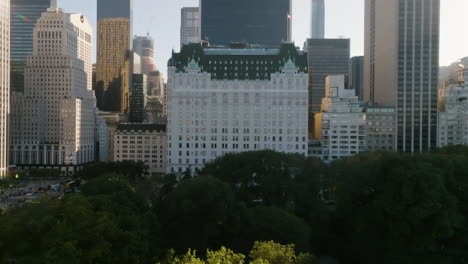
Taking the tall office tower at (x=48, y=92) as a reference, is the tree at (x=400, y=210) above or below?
below

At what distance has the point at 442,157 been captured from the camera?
6209cm

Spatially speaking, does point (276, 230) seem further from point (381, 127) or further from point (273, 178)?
point (381, 127)

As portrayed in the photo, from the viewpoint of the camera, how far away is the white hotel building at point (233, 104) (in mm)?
141250

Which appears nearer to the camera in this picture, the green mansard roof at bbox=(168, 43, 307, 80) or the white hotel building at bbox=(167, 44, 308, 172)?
the white hotel building at bbox=(167, 44, 308, 172)

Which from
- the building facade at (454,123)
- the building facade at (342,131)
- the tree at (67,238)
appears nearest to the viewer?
the tree at (67,238)

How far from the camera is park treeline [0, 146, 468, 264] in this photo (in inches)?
1577

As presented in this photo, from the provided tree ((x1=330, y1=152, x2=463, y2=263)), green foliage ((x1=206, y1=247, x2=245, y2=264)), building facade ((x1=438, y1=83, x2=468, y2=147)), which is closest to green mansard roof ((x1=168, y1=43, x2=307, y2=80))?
building facade ((x1=438, y1=83, x2=468, y2=147))

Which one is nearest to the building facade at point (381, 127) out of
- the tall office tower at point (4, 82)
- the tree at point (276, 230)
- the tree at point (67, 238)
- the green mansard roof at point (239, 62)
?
the green mansard roof at point (239, 62)

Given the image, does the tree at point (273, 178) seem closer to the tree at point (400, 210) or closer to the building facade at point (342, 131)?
the tree at point (400, 210)

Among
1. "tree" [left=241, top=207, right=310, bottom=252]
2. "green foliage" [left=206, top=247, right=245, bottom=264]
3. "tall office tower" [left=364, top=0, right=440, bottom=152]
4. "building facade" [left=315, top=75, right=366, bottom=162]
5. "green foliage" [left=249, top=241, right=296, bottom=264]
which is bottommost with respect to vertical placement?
"tree" [left=241, top=207, right=310, bottom=252]

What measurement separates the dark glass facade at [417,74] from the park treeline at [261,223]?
9686cm

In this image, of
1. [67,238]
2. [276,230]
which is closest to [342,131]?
[276,230]

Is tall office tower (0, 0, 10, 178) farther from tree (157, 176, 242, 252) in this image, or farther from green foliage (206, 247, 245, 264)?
green foliage (206, 247, 245, 264)

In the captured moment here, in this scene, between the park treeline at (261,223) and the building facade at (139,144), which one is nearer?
the park treeline at (261,223)
